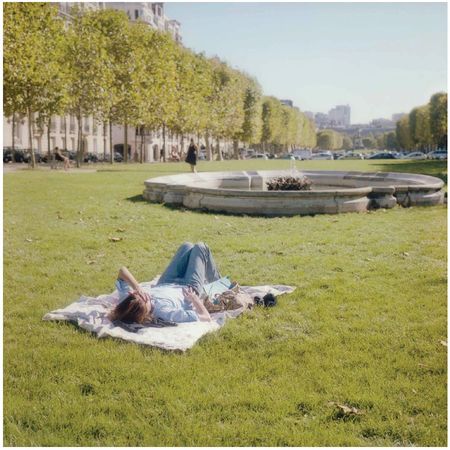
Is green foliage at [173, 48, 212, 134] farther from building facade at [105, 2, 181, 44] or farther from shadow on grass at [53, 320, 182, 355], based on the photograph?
shadow on grass at [53, 320, 182, 355]

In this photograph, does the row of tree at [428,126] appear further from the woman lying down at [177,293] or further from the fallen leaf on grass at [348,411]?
the fallen leaf on grass at [348,411]

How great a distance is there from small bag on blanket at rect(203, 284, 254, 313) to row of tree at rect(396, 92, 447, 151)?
60.7 metres

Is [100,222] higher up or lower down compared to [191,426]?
higher up

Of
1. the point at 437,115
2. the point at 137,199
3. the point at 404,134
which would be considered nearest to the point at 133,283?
the point at 137,199

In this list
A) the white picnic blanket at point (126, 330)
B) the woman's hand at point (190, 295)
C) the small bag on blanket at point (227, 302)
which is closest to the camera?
the white picnic blanket at point (126, 330)

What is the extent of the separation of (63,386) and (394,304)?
171 inches

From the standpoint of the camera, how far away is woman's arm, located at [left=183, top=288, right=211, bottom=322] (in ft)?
24.1

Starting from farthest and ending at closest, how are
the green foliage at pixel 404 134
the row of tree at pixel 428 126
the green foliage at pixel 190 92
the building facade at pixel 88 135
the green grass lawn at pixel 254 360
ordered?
1. the green foliage at pixel 404 134
2. the row of tree at pixel 428 126
3. the building facade at pixel 88 135
4. the green foliage at pixel 190 92
5. the green grass lawn at pixel 254 360

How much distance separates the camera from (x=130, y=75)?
152ft

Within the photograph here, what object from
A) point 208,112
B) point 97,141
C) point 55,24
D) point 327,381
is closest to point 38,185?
point 55,24

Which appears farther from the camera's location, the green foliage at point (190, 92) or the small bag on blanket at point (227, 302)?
the green foliage at point (190, 92)

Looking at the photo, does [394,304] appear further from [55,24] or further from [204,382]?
[55,24]

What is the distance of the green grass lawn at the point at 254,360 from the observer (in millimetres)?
4789

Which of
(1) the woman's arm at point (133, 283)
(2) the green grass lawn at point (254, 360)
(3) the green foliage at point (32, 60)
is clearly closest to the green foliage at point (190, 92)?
(3) the green foliage at point (32, 60)
